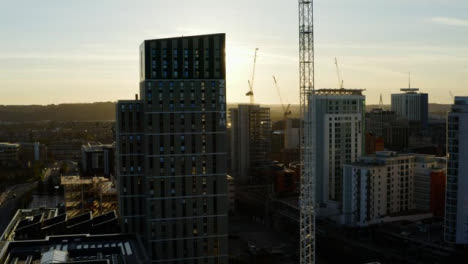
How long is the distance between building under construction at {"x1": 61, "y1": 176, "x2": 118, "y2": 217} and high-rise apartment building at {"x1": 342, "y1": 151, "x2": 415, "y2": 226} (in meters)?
15.0

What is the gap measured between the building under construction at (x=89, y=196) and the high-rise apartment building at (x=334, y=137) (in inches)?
589

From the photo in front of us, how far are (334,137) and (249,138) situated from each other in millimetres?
16429

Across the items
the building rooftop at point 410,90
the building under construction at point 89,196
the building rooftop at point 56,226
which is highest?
the building rooftop at point 410,90

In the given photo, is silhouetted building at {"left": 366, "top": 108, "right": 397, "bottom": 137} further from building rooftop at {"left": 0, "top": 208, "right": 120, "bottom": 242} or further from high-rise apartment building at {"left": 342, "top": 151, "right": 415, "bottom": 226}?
building rooftop at {"left": 0, "top": 208, "right": 120, "bottom": 242}

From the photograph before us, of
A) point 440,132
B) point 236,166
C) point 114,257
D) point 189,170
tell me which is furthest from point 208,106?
point 440,132

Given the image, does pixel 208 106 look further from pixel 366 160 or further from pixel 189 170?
pixel 366 160

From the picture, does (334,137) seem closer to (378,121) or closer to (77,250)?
(77,250)

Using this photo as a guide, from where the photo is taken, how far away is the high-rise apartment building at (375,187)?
35219 millimetres

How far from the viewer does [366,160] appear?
3706 centimetres

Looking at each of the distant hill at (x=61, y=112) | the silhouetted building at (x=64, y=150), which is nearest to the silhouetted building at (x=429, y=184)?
→ the silhouetted building at (x=64, y=150)

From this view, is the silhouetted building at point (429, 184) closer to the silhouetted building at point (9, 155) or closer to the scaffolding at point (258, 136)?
the scaffolding at point (258, 136)

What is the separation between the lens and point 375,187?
35625mm

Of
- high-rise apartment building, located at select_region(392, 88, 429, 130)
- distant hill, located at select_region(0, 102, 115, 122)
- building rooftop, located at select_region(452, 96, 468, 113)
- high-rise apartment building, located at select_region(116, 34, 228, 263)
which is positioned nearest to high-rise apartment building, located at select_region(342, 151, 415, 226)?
building rooftop, located at select_region(452, 96, 468, 113)

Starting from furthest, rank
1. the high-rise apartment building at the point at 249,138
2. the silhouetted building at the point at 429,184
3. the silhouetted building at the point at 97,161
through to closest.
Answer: the silhouetted building at the point at 97,161, the high-rise apartment building at the point at 249,138, the silhouetted building at the point at 429,184
